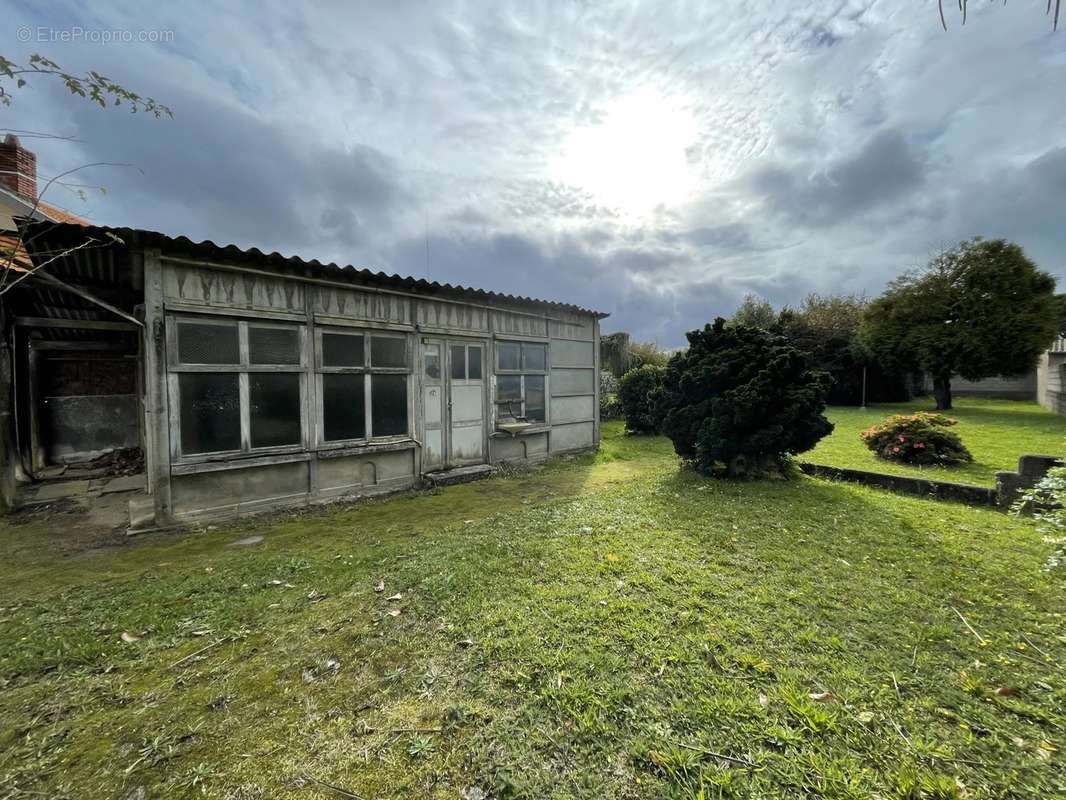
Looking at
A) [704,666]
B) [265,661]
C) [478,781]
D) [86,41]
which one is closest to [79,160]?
[86,41]

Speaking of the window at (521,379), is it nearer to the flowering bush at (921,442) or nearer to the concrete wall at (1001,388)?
the flowering bush at (921,442)

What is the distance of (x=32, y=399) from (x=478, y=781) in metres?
10.5

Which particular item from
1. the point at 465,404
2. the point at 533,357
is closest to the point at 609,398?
the point at 533,357

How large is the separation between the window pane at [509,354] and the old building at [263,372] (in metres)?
0.04

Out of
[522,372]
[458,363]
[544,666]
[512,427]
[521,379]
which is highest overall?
[458,363]

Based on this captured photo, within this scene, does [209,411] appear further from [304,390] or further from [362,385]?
[362,385]

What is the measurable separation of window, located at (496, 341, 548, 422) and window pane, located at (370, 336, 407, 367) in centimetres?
196

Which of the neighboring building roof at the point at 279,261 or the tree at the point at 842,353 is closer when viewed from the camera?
the neighboring building roof at the point at 279,261

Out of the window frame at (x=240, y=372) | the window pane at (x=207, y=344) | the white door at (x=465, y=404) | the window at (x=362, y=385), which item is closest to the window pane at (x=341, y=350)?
the window at (x=362, y=385)

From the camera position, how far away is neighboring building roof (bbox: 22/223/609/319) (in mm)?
4301

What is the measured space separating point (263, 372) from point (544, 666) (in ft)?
16.5

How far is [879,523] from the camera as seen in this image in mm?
4539

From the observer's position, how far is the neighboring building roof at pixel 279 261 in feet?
14.1

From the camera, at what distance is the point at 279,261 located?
530cm
